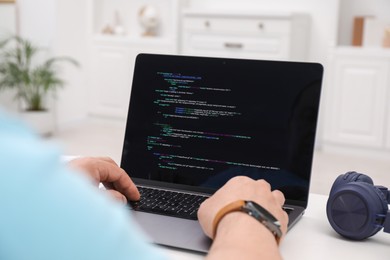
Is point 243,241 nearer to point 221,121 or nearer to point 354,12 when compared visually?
point 221,121

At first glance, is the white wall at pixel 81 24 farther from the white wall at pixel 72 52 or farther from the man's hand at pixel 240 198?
the man's hand at pixel 240 198

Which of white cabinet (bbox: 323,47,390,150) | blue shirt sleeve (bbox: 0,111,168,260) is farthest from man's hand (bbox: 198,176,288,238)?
white cabinet (bbox: 323,47,390,150)

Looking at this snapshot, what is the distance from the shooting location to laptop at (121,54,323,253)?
94cm

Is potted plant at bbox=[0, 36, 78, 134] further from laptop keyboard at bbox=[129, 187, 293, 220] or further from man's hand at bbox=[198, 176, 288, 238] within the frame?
man's hand at bbox=[198, 176, 288, 238]

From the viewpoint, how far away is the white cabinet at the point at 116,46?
4.69m

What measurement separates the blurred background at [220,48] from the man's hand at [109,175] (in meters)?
2.47

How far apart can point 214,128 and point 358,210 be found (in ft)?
0.99

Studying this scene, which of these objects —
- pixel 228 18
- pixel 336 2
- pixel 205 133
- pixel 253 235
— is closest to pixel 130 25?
pixel 228 18

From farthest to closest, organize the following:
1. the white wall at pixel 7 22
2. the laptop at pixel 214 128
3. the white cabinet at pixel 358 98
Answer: the white wall at pixel 7 22 → the white cabinet at pixel 358 98 → the laptop at pixel 214 128

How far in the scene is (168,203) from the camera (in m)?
0.92

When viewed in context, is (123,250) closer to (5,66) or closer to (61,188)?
(61,188)

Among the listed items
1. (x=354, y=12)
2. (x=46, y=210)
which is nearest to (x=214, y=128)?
(x=46, y=210)

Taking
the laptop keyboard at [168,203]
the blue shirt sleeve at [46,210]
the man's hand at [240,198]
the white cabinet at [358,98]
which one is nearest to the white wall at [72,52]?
the white cabinet at [358,98]

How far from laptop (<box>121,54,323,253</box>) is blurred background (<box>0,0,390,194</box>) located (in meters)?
2.34
